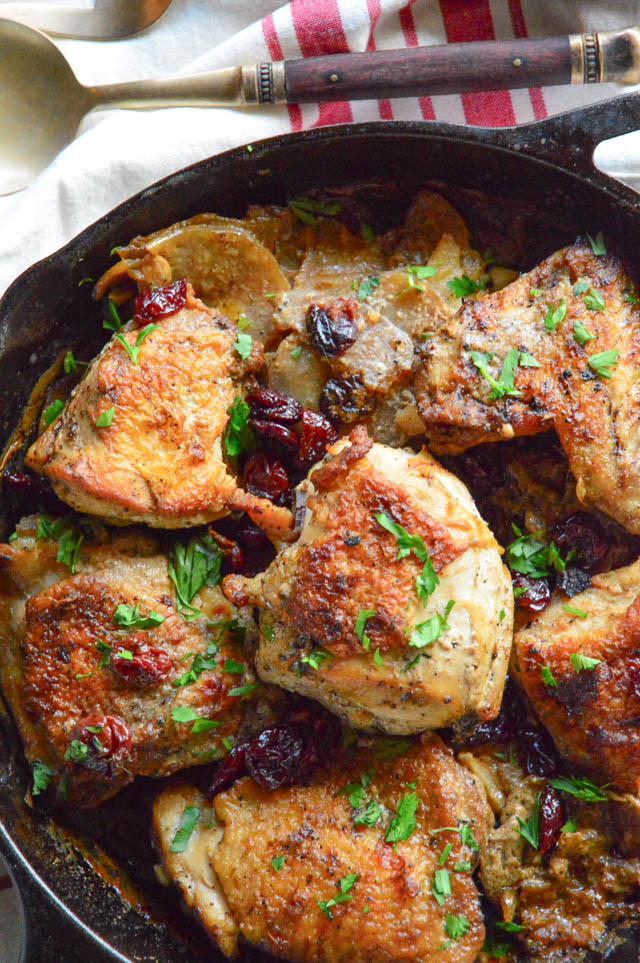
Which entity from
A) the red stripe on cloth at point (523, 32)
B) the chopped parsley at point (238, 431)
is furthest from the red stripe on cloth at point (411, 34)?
the chopped parsley at point (238, 431)

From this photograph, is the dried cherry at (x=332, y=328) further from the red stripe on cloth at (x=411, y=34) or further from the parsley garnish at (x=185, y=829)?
the parsley garnish at (x=185, y=829)

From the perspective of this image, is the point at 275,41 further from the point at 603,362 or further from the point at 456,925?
the point at 456,925

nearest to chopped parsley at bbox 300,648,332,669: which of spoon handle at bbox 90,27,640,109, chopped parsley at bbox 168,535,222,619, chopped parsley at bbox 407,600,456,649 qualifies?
chopped parsley at bbox 407,600,456,649

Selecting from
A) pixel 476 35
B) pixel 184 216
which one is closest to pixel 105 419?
pixel 184 216

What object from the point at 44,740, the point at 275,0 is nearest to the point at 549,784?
the point at 44,740

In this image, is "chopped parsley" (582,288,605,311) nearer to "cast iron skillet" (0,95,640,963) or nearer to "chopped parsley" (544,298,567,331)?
"chopped parsley" (544,298,567,331)

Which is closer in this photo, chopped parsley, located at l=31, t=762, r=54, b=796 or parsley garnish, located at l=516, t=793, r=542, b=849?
parsley garnish, located at l=516, t=793, r=542, b=849
